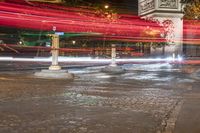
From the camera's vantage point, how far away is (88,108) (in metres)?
9.70

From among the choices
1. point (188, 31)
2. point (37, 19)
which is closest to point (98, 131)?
point (37, 19)

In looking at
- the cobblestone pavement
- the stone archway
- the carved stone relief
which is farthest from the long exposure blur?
the carved stone relief

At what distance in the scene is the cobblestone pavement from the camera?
25.3ft

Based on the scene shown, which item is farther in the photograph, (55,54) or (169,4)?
(169,4)

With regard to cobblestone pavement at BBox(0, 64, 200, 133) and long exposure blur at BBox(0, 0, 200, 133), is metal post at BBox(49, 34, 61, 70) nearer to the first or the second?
long exposure blur at BBox(0, 0, 200, 133)

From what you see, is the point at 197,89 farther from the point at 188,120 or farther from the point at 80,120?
the point at 80,120

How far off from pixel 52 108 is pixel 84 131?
2259 mm

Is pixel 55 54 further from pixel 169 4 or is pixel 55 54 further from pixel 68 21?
pixel 169 4

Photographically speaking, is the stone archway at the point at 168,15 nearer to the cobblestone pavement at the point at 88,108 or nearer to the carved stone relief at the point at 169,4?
the carved stone relief at the point at 169,4

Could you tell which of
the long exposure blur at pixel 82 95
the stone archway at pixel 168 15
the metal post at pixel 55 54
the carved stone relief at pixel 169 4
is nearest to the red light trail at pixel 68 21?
the long exposure blur at pixel 82 95

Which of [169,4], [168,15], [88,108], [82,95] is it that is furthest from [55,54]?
[168,15]

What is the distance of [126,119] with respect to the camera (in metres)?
8.57

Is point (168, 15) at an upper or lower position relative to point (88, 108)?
upper

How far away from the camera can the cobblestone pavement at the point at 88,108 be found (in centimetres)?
772
